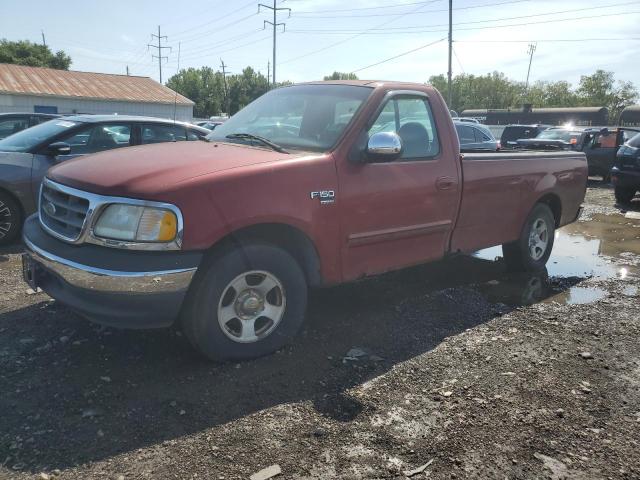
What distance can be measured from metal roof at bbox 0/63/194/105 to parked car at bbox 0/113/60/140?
29.3 m

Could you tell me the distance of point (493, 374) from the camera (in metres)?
3.62

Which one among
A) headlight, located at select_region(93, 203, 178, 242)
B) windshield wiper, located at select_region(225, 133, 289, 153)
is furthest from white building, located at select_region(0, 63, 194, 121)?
headlight, located at select_region(93, 203, 178, 242)

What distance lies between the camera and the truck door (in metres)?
3.90

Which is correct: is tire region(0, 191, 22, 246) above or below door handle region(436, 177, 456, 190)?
below

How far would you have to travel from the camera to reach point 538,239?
624 cm

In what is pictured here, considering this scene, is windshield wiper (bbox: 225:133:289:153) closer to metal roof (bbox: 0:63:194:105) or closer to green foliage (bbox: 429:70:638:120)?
metal roof (bbox: 0:63:194:105)

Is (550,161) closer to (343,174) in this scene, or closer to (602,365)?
(602,365)

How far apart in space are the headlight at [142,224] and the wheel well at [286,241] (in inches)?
14.2

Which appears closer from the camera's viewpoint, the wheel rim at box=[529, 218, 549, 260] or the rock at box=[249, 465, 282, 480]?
the rock at box=[249, 465, 282, 480]

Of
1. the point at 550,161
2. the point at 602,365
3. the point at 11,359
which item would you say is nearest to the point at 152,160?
the point at 11,359

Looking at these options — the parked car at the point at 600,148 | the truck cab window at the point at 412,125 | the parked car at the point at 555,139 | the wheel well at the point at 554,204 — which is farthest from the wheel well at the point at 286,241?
the parked car at the point at 600,148

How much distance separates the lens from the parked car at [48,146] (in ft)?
20.5

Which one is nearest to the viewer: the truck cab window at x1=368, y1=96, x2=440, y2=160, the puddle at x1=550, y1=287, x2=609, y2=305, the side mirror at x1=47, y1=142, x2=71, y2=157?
the truck cab window at x1=368, y1=96, x2=440, y2=160

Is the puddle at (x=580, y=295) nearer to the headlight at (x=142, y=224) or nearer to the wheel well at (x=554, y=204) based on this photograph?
the wheel well at (x=554, y=204)
